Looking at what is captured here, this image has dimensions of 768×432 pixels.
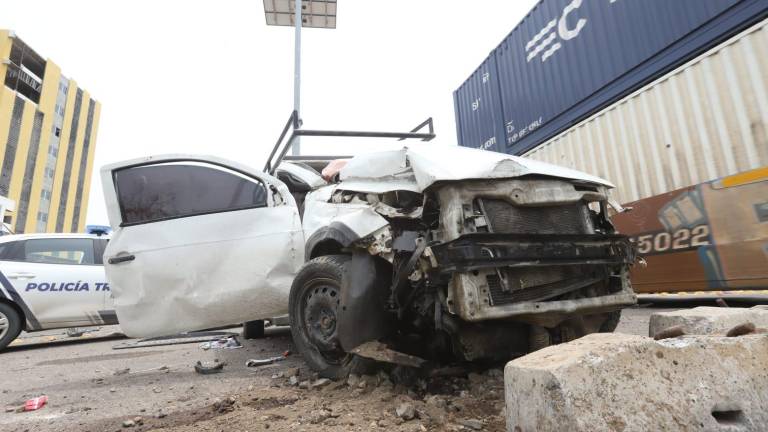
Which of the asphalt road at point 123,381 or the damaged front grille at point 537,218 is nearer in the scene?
the damaged front grille at point 537,218

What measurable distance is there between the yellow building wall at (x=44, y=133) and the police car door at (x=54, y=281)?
1274 inches

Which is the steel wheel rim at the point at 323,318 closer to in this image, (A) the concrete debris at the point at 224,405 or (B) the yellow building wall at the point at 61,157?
(A) the concrete debris at the point at 224,405

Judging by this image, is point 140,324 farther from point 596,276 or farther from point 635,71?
point 635,71

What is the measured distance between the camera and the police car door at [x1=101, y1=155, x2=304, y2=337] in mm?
3146

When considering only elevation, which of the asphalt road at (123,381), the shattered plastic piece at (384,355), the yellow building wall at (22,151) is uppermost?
the yellow building wall at (22,151)

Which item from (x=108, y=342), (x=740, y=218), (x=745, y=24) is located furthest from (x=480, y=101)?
(x=108, y=342)

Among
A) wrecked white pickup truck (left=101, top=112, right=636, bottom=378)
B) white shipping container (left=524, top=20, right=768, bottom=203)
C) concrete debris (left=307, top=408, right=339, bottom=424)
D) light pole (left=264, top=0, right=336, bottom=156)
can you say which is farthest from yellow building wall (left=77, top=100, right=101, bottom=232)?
concrete debris (left=307, top=408, right=339, bottom=424)

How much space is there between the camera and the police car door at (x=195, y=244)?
315 centimetres

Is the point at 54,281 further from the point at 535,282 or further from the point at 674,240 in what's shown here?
the point at 674,240

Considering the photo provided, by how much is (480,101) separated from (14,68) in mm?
36443

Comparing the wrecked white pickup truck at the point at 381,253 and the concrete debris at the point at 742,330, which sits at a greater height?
the wrecked white pickup truck at the point at 381,253

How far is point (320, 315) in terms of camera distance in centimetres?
266

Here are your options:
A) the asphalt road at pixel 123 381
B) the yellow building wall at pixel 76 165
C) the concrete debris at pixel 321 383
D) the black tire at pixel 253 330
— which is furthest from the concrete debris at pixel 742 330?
the yellow building wall at pixel 76 165

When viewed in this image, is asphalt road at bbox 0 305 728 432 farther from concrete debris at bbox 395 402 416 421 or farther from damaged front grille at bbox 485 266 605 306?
damaged front grille at bbox 485 266 605 306
